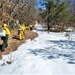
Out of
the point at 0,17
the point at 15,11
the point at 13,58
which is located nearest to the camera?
the point at 13,58

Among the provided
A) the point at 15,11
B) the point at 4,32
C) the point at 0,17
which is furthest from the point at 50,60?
the point at 15,11

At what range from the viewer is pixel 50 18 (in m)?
47.2

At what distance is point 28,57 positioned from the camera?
13328mm

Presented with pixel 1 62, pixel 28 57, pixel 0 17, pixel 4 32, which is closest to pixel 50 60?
pixel 28 57

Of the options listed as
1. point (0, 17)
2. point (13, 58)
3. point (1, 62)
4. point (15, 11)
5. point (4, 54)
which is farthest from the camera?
point (15, 11)

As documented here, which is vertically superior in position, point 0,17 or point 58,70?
point 0,17

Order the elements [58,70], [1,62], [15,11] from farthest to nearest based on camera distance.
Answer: [15,11]
[1,62]
[58,70]

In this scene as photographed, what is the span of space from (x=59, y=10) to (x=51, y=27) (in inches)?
153

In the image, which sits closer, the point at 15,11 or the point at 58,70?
the point at 58,70

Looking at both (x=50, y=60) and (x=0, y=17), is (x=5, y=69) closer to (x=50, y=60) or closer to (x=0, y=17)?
(x=50, y=60)

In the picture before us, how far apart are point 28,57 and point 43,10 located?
118 feet

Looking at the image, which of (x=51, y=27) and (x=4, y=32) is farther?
(x=51, y=27)

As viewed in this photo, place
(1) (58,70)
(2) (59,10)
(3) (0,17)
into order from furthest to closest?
(2) (59,10), (3) (0,17), (1) (58,70)

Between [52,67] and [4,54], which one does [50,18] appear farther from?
[52,67]
